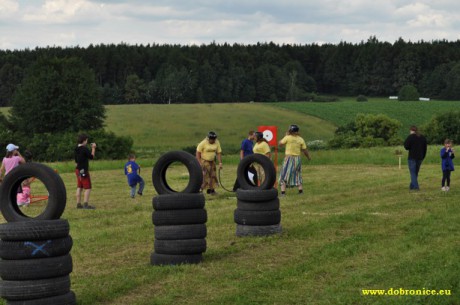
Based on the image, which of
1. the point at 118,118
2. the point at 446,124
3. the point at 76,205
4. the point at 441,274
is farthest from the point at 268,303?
the point at 118,118

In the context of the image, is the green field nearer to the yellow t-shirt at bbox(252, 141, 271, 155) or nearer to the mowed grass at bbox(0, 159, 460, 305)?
the mowed grass at bbox(0, 159, 460, 305)

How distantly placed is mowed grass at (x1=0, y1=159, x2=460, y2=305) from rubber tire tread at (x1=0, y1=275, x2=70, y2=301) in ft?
2.09

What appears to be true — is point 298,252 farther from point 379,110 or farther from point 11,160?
point 379,110

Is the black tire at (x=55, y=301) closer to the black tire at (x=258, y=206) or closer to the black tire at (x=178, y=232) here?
the black tire at (x=178, y=232)

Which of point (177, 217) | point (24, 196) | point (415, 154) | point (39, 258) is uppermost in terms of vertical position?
point (415, 154)

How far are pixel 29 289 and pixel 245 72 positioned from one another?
14606 centimetres

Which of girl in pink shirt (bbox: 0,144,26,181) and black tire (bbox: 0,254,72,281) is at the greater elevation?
girl in pink shirt (bbox: 0,144,26,181)

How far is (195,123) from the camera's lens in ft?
301

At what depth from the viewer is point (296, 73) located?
156 metres

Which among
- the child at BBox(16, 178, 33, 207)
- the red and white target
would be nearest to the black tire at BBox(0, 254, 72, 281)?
the child at BBox(16, 178, 33, 207)

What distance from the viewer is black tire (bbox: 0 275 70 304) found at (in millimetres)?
8570

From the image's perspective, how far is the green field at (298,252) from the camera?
938cm

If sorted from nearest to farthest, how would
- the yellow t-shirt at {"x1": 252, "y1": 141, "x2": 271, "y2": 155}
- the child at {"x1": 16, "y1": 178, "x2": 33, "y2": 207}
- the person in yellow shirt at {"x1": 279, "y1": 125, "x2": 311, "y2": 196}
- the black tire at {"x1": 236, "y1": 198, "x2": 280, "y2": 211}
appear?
the black tire at {"x1": 236, "y1": 198, "x2": 280, "y2": 211}, the child at {"x1": 16, "y1": 178, "x2": 33, "y2": 207}, the yellow t-shirt at {"x1": 252, "y1": 141, "x2": 271, "y2": 155}, the person in yellow shirt at {"x1": 279, "y1": 125, "x2": 311, "y2": 196}

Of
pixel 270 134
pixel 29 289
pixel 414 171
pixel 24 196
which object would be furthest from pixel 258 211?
pixel 414 171
